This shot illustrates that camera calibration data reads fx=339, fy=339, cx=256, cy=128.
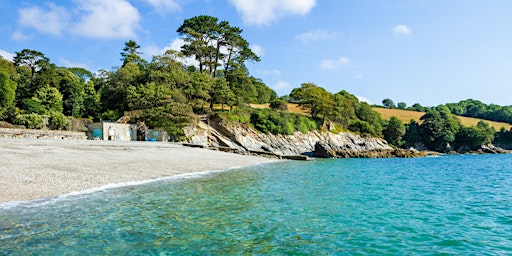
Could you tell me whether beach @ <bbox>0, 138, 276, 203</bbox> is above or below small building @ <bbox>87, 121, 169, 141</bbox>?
below

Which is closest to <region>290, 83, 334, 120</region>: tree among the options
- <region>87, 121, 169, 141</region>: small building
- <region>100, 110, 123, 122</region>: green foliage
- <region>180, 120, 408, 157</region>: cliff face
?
<region>180, 120, 408, 157</region>: cliff face

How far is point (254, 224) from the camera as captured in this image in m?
10.3

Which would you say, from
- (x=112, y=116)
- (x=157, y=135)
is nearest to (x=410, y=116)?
(x=157, y=135)

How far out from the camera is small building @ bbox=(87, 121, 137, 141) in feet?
152

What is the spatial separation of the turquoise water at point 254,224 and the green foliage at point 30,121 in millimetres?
44745

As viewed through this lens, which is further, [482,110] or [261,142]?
[482,110]

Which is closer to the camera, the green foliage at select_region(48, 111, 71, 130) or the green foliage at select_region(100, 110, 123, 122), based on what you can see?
the green foliage at select_region(48, 111, 71, 130)

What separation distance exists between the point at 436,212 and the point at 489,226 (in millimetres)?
2089

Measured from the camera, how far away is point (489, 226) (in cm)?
1049

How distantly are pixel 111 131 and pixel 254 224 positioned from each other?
1703 inches

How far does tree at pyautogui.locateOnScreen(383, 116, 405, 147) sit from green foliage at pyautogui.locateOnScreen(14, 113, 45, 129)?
91376 mm

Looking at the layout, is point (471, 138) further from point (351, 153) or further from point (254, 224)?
point (254, 224)

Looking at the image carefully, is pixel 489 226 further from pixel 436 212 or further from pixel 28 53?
pixel 28 53

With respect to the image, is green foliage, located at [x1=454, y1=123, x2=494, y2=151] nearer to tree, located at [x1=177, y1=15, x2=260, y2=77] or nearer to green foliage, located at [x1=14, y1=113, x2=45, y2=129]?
tree, located at [x1=177, y1=15, x2=260, y2=77]
